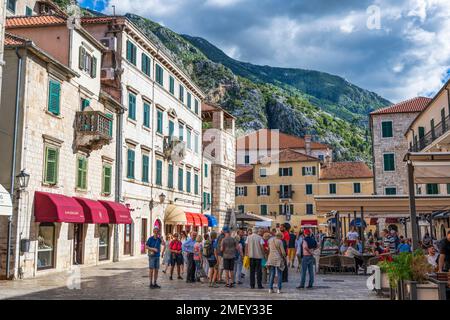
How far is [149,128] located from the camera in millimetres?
29297

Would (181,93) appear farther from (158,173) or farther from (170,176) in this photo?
(158,173)

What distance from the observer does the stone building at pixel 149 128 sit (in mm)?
25891

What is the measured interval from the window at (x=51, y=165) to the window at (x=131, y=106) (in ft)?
26.5

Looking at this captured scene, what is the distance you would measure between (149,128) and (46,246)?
12.4m

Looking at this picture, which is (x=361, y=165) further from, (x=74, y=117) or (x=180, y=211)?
(x=74, y=117)

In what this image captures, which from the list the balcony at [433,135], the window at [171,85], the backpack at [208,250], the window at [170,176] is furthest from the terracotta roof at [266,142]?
the backpack at [208,250]

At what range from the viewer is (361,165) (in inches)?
2542

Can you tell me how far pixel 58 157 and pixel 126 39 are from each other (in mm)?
10046

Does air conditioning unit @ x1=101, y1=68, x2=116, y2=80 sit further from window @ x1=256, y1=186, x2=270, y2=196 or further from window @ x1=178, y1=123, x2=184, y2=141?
window @ x1=256, y1=186, x2=270, y2=196

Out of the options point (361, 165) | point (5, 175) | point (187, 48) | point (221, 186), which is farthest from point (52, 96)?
point (187, 48)

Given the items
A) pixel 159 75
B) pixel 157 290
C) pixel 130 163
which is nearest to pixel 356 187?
pixel 159 75

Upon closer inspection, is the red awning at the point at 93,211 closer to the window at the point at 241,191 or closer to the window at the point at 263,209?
the window at the point at 263,209

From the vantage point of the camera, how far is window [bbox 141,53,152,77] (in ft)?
94.4

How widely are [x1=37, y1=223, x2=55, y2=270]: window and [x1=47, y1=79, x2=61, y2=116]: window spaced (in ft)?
14.9
